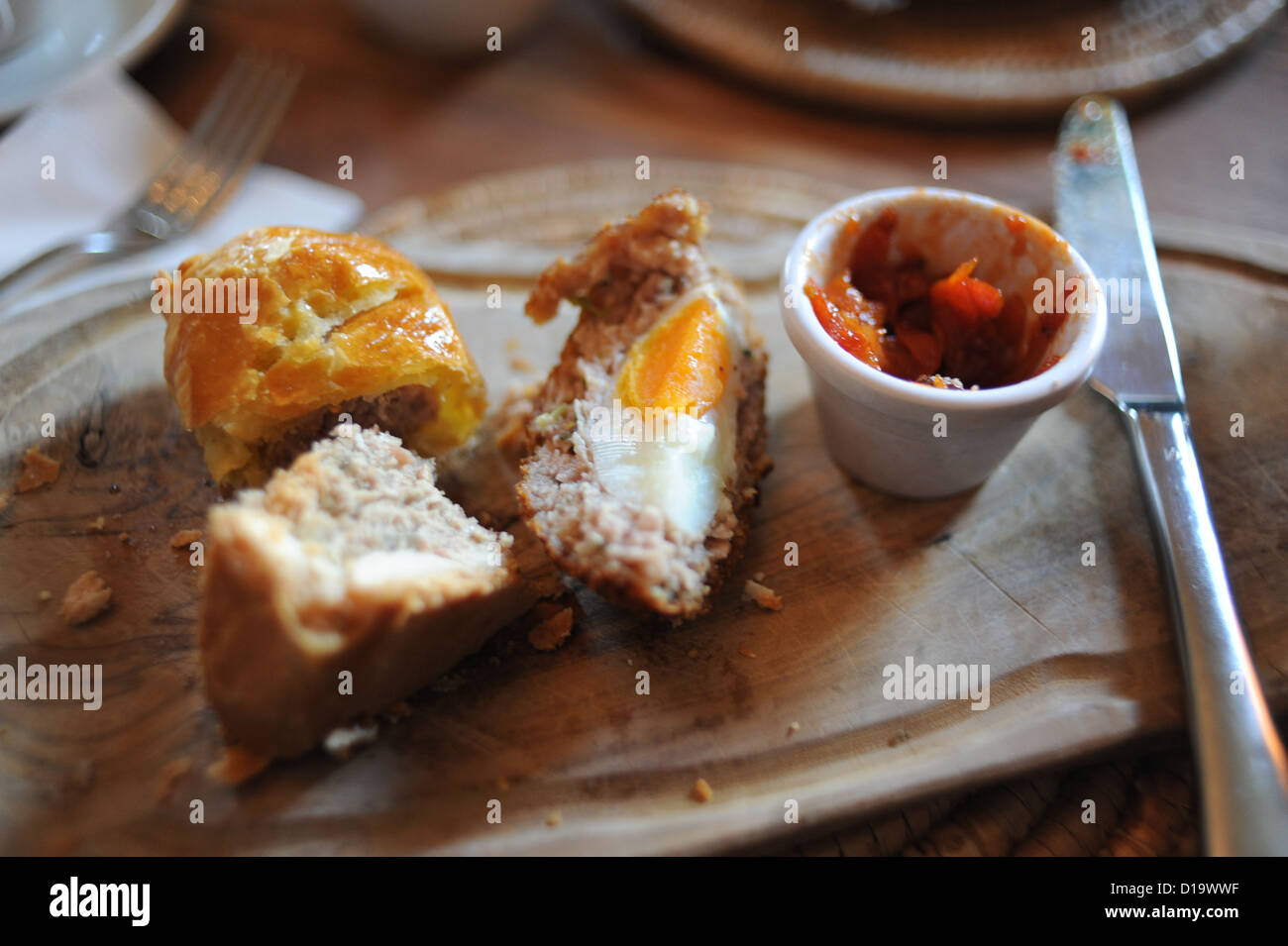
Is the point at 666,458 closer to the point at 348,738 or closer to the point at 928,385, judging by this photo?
the point at 928,385

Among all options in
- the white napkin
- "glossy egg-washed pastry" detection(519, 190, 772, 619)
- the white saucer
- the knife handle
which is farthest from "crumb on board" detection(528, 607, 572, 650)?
the white saucer

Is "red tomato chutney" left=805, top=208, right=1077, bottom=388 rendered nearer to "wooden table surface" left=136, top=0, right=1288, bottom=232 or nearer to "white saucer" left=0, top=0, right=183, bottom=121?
"wooden table surface" left=136, top=0, right=1288, bottom=232

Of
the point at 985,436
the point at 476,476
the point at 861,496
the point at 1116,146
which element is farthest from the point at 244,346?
the point at 1116,146

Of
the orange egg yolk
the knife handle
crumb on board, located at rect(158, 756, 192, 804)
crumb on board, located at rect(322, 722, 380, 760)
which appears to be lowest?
crumb on board, located at rect(158, 756, 192, 804)

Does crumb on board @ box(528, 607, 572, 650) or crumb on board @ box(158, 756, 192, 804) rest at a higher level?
crumb on board @ box(528, 607, 572, 650)

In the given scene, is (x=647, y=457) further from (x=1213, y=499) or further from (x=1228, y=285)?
(x=1228, y=285)

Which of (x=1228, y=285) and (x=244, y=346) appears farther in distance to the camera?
(x=1228, y=285)

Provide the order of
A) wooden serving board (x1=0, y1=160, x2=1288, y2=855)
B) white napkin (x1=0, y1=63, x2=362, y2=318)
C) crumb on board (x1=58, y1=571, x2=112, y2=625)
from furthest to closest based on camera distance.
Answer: white napkin (x1=0, y1=63, x2=362, y2=318)
crumb on board (x1=58, y1=571, x2=112, y2=625)
wooden serving board (x1=0, y1=160, x2=1288, y2=855)
